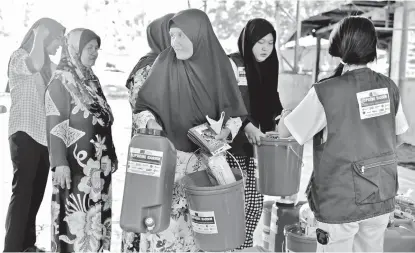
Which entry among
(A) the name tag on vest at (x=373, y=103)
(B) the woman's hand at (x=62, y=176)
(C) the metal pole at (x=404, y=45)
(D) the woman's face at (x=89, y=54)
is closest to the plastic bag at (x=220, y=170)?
(A) the name tag on vest at (x=373, y=103)

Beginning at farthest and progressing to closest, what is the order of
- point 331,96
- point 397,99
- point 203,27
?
point 203,27
point 397,99
point 331,96

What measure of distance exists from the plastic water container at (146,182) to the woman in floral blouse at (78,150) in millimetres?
579

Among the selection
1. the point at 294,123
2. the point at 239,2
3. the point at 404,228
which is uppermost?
the point at 239,2

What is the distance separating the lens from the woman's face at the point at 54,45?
2359 mm

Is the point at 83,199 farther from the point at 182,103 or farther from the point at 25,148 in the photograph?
the point at 182,103

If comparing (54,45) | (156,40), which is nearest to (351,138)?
(156,40)

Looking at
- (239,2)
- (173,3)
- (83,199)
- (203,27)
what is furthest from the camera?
(239,2)

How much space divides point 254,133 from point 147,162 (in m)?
0.83

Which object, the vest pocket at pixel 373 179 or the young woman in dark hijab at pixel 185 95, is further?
the young woman in dark hijab at pixel 185 95

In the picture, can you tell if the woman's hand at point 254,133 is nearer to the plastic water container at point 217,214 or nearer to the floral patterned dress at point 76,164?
the plastic water container at point 217,214

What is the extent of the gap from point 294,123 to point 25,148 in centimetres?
150

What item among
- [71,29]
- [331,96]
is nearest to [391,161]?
[331,96]

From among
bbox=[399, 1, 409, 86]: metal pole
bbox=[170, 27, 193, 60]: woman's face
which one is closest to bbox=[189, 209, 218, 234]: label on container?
bbox=[170, 27, 193, 60]: woman's face

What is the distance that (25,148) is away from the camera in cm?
234
